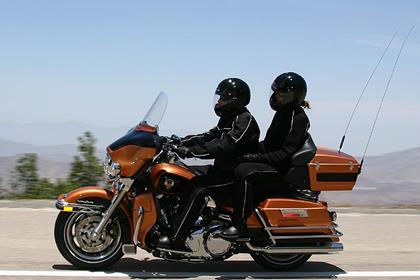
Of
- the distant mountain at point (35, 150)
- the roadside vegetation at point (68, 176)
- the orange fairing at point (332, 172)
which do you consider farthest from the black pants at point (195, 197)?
the distant mountain at point (35, 150)

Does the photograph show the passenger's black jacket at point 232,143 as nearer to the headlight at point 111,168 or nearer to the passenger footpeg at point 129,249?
the headlight at point 111,168

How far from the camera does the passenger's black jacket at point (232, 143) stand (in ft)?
20.6

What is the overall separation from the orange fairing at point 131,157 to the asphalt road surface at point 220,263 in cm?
96

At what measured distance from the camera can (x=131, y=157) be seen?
20.7ft

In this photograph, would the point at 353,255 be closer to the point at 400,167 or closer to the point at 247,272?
the point at 247,272

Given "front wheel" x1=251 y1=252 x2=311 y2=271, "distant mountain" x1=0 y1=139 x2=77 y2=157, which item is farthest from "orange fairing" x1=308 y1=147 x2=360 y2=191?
"distant mountain" x1=0 y1=139 x2=77 y2=157

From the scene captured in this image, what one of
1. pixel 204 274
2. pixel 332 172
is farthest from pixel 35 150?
pixel 332 172

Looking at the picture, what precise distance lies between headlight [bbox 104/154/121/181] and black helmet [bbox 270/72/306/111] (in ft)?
5.31

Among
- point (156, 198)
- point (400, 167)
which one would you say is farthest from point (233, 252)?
point (400, 167)

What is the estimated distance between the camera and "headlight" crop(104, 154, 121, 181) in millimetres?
6289

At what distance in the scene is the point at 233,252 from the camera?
647cm

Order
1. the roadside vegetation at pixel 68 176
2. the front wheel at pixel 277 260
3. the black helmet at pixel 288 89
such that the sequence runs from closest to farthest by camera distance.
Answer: the black helmet at pixel 288 89 < the front wheel at pixel 277 260 < the roadside vegetation at pixel 68 176

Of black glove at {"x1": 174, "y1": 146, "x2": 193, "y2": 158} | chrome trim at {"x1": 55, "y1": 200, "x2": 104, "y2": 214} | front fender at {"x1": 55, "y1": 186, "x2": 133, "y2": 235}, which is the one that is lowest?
chrome trim at {"x1": 55, "y1": 200, "x2": 104, "y2": 214}

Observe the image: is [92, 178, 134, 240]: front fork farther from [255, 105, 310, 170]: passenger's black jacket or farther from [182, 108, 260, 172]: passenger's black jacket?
[255, 105, 310, 170]: passenger's black jacket
